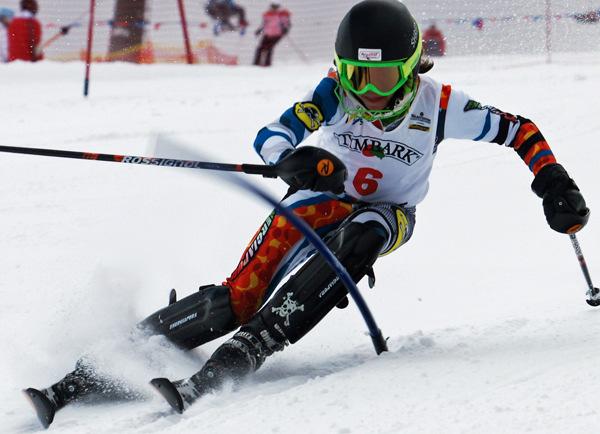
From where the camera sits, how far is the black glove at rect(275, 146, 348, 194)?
274 cm

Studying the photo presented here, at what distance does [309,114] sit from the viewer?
3141 mm

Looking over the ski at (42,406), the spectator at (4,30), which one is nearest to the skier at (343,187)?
the ski at (42,406)

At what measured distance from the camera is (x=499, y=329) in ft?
10.9

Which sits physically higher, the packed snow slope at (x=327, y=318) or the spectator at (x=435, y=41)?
the spectator at (x=435, y=41)

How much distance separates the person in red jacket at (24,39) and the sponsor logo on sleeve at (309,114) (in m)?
9.61

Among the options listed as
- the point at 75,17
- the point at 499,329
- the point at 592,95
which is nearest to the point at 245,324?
the point at 499,329

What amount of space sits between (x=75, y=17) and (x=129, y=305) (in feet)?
30.5

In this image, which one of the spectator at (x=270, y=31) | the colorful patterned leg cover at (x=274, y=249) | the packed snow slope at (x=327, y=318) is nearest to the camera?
the packed snow slope at (x=327, y=318)

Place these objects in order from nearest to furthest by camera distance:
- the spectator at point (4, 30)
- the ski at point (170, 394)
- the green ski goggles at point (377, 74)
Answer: the ski at point (170, 394), the green ski goggles at point (377, 74), the spectator at point (4, 30)

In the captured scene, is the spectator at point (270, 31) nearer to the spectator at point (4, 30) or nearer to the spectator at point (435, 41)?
the spectator at point (435, 41)

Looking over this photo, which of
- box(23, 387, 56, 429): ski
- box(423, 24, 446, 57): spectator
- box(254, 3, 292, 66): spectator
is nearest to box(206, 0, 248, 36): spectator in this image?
box(254, 3, 292, 66): spectator

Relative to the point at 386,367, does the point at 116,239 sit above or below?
below

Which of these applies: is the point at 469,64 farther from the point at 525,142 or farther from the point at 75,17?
the point at 525,142

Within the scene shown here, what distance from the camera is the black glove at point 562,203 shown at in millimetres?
3062
